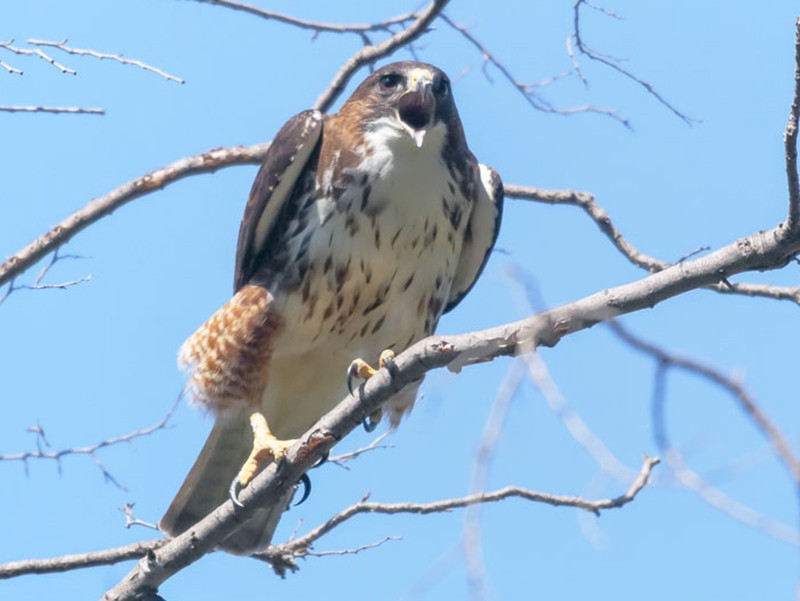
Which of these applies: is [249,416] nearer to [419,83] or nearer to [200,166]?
[200,166]

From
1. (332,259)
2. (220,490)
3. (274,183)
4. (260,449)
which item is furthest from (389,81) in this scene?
(220,490)

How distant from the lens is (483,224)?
16.8ft

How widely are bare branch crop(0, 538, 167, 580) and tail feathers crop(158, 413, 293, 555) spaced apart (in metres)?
0.49

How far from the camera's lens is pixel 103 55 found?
447 centimetres

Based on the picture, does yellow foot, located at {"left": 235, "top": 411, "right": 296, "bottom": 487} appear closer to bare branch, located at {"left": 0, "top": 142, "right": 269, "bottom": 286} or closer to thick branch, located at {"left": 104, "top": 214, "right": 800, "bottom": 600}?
thick branch, located at {"left": 104, "top": 214, "right": 800, "bottom": 600}

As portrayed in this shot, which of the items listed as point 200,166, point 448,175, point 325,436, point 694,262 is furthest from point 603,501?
point 200,166

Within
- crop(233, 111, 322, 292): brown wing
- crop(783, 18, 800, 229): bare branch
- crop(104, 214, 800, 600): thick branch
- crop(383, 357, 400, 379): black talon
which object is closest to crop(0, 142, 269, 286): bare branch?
crop(233, 111, 322, 292): brown wing

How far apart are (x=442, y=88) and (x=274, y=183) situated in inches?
30.9

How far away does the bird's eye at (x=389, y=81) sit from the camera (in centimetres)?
491

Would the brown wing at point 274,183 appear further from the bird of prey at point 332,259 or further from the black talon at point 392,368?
the black talon at point 392,368

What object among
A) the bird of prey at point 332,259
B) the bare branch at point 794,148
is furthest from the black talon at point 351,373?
the bare branch at point 794,148

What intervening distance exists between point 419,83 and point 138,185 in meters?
1.20

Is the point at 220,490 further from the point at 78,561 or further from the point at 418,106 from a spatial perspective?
the point at 418,106

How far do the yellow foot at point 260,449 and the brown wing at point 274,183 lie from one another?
2.18ft
